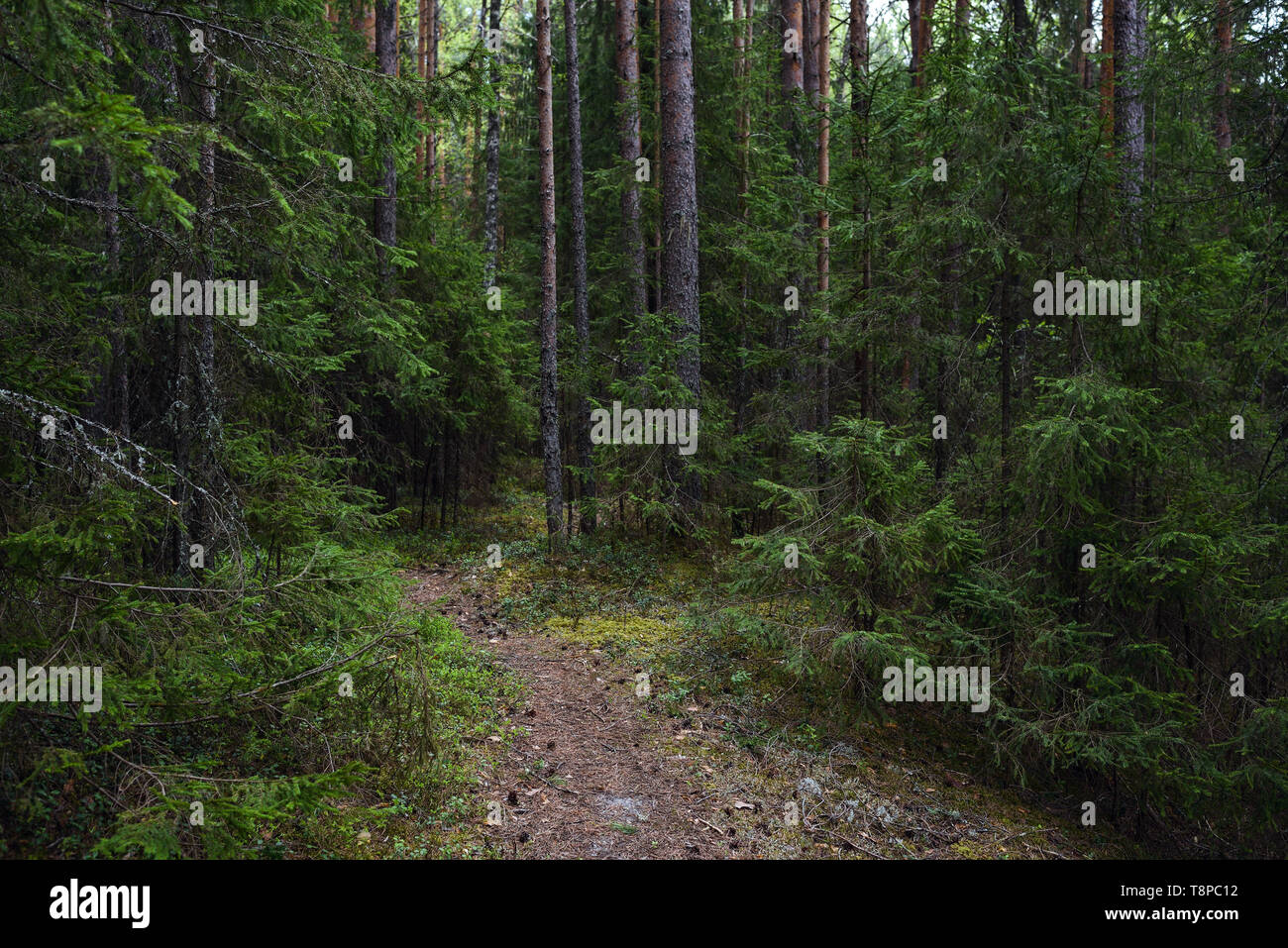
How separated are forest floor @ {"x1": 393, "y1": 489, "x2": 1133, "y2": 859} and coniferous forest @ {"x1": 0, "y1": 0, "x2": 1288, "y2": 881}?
4cm

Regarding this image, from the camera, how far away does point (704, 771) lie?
6.49 m

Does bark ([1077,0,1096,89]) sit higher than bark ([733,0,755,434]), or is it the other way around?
bark ([1077,0,1096,89])

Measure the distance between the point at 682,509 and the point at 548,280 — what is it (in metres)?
4.34

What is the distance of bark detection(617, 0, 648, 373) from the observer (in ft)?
46.2

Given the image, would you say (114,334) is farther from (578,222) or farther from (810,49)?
(810,49)

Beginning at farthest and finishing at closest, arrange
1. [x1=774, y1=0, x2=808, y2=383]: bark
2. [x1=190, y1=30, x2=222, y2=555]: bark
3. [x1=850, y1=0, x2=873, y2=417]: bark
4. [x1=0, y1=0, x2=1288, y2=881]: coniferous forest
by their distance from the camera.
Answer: [x1=774, y1=0, x2=808, y2=383]: bark, [x1=850, y1=0, x2=873, y2=417]: bark, [x1=190, y1=30, x2=222, y2=555]: bark, [x1=0, y1=0, x2=1288, y2=881]: coniferous forest

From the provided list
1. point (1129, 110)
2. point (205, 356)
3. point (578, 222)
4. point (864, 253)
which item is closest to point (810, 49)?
point (578, 222)

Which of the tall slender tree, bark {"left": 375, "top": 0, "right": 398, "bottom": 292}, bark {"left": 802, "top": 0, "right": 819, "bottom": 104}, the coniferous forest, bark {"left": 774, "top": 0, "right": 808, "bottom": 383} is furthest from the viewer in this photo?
bark {"left": 802, "top": 0, "right": 819, "bottom": 104}

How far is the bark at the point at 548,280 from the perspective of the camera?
39.7 ft

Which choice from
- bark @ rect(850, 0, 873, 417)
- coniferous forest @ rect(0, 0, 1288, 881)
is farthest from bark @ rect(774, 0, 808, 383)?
bark @ rect(850, 0, 873, 417)

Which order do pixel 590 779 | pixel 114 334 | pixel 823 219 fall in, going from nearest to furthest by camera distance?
1. pixel 590 779
2. pixel 114 334
3. pixel 823 219

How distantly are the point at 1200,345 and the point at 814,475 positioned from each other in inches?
151

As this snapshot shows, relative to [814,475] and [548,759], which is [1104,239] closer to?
[814,475]

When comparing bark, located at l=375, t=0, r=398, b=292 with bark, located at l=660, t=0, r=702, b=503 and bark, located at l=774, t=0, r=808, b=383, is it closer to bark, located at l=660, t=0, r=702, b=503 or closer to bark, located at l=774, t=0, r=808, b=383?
bark, located at l=660, t=0, r=702, b=503
